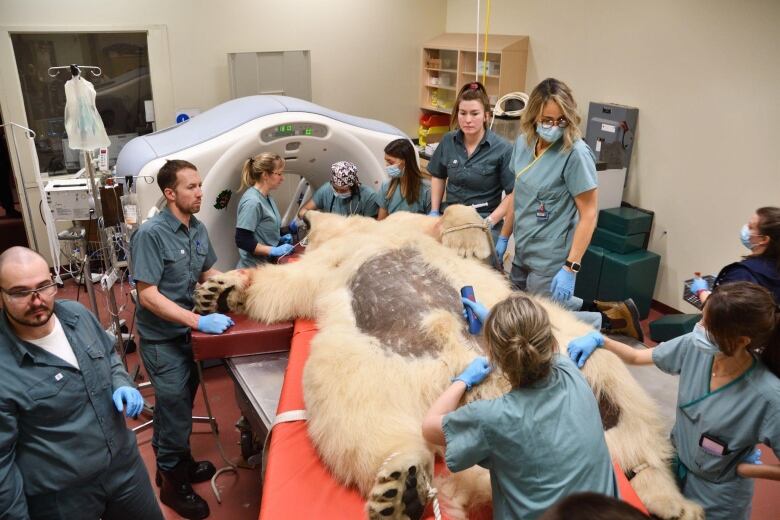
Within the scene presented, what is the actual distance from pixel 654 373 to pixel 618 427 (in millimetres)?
1049

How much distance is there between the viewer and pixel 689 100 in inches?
155

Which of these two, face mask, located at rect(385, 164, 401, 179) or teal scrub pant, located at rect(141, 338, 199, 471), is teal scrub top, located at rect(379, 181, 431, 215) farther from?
teal scrub pant, located at rect(141, 338, 199, 471)

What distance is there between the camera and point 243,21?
505 cm

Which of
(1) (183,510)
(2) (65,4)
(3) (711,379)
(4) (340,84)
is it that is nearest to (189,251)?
(1) (183,510)

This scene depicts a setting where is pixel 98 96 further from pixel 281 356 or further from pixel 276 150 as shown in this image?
pixel 281 356

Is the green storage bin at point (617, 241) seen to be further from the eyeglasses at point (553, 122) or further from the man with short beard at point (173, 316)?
the man with short beard at point (173, 316)

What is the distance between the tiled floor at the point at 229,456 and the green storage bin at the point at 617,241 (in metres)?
1.65

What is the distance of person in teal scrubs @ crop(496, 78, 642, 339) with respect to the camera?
2.44 m

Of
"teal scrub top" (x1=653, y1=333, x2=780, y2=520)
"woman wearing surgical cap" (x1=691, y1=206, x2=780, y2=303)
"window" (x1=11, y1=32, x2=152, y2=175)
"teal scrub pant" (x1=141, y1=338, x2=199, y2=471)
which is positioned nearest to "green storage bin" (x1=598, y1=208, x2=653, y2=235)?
"woman wearing surgical cap" (x1=691, y1=206, x2=780, y2=303)

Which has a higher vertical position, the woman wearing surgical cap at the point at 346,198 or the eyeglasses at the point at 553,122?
the eyeglasses at the point at 553,122

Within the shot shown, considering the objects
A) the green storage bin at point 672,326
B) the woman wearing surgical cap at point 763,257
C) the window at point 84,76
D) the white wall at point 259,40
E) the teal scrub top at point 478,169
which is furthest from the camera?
the window at point 84,76

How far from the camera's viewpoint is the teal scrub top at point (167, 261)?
2.28 m

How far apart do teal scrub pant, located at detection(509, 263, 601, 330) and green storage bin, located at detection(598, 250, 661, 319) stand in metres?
1.46

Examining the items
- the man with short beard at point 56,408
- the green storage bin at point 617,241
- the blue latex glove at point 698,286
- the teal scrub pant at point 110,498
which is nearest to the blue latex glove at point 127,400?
the man with short beard at point 56,408
